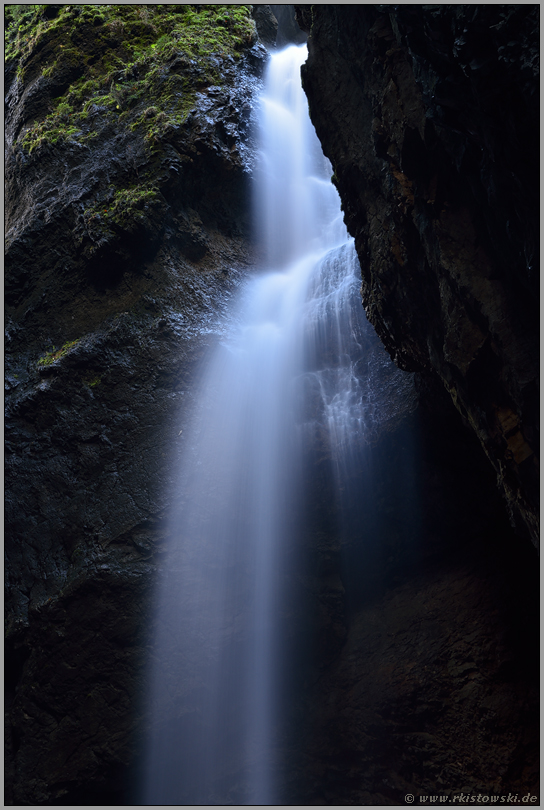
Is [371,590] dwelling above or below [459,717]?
above

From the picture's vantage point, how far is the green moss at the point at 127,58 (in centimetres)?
938

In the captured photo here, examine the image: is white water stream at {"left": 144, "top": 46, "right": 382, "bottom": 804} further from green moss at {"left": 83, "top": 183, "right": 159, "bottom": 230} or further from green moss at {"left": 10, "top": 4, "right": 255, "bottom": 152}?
green moss at {"left": 10, "top": 4, "right": 255, "bottom": 152}

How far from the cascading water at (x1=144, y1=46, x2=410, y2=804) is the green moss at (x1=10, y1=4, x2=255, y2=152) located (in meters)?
4.04

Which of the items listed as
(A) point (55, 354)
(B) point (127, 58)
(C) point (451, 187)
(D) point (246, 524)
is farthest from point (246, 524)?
(B) point (127, 58)

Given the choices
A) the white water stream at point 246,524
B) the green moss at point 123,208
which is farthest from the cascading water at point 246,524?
the green moss at point 123,208

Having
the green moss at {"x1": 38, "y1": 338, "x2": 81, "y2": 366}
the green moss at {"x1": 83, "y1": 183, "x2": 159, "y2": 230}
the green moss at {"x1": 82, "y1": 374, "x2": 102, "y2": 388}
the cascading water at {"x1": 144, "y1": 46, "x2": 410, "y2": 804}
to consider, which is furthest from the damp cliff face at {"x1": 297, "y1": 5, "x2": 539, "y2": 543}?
the green moss at {"x1": 38, "y1": 338, "x2": 81, "y2": 366}

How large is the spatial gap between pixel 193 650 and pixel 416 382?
4692mm

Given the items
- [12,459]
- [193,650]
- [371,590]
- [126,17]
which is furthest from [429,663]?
[126,17]

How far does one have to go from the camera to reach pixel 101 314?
8.14 metres

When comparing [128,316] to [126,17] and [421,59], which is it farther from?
[126,17]

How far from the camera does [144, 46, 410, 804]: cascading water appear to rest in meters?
5.89

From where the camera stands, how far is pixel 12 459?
712 centimetres

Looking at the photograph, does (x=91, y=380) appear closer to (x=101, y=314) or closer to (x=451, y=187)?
(x=101, y=314)

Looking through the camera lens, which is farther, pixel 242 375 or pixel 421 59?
pixel 242 375
